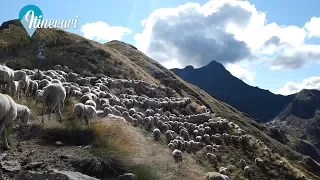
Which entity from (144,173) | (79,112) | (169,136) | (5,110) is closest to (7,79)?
(79,112)

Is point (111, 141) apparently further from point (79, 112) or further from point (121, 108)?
point (121, 108)

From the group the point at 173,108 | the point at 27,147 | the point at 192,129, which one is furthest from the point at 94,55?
the point at 27,147

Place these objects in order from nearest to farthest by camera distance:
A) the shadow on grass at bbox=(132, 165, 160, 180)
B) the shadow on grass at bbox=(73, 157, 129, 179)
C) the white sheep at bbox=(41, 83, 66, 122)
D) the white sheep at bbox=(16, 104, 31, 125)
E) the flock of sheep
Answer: the shadow on grass at bbox=(73, 157, 129, 179), the shadow on grass at bbox=(132, 165, 160, 180), the white sheep at bbox=(16, 104, 31, 125), the white sheep at bbox=(41, 83, 66, 122), the flock of sheep

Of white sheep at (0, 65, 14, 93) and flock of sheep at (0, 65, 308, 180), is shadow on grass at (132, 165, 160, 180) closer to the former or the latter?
flock of sheep at (0, 65, 308, 180)

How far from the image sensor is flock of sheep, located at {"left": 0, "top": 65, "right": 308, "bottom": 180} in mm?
15891

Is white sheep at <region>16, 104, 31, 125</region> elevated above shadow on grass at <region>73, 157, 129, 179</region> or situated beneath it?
elevated above

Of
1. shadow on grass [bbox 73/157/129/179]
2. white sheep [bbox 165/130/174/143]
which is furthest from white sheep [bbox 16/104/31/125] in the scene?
white sheep [bbox 165/130/174/143]

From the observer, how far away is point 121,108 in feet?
88.4

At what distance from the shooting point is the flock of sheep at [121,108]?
15.9 metres

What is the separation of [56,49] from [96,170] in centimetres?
4649

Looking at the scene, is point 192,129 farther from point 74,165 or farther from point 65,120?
point 74,165

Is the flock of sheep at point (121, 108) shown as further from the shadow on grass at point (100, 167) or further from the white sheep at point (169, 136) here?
the shadow on grass at point (100, 167)

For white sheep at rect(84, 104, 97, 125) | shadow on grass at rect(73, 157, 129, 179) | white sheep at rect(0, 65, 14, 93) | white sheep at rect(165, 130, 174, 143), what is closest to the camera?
shadow on grass at rect(73, 157, 129, 179)

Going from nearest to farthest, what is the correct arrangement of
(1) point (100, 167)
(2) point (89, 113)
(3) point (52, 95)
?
1. (1) point (100, 167)
2. (3) point (52, 95)
3. (2) point (89, 113)
